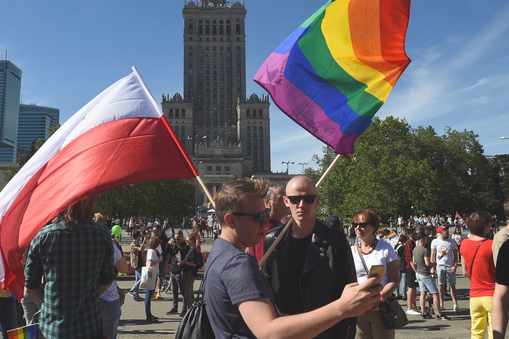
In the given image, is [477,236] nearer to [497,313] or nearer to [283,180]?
[497,313]

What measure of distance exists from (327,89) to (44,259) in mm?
3675

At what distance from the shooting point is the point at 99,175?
3740 millimetres

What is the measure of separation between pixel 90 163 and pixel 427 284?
326 inches

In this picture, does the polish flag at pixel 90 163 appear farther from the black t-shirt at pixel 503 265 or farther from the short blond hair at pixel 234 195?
the black t-shirt at pixel 503 265

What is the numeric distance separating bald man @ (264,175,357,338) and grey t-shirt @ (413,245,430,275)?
6824 millimetres

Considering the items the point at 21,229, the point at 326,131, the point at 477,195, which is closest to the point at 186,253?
the point at 326,131

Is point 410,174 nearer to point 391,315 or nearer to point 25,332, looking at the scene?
point 391,315

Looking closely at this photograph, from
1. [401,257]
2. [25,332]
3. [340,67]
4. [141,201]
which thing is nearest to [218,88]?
[141,201]

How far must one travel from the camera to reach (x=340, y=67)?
543 centimetres

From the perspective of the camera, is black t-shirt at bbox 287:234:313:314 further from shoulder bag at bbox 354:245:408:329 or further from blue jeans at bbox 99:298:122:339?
blue jeans at bbox 99:298:122:339

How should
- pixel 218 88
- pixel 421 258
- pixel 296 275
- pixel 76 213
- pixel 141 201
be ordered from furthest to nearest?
pixel 218 88
pixel 141 201
pixel 421 258
pixel 296 275
pixel 76 213

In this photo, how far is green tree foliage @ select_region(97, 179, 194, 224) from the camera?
34.5m

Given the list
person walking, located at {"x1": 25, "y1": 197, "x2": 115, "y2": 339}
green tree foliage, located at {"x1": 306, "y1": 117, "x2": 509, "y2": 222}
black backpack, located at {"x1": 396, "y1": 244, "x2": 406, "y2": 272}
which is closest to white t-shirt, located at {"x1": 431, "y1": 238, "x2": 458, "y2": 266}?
black backpack, located at {"x1": 396, "y1": 244, "x2": 406, "y2": 272}

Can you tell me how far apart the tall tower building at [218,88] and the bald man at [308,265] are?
123254mm
